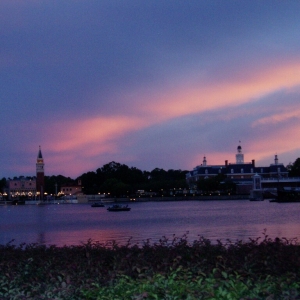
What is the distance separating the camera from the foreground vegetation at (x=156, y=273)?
8555mm

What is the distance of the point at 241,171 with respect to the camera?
616 ft

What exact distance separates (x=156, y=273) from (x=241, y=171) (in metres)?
180

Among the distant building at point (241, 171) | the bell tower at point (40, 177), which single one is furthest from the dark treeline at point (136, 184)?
the bell tower at point (40, 177)

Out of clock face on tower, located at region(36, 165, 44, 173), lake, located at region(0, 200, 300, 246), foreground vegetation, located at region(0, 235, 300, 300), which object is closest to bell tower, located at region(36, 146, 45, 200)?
clock face on tower, located at region(36, 165, 44, 173)

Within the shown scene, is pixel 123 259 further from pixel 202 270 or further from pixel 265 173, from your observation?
pixel 265 173

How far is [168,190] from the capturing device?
193500mm

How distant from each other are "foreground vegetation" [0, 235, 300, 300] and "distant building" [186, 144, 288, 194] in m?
169

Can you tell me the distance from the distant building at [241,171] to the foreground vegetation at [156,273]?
169067mm

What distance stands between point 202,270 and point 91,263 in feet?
7.05

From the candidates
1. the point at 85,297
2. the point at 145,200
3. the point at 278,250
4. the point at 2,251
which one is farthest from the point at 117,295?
the point at 145,200

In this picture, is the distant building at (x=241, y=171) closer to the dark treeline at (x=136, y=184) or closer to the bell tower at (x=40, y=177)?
→ the dark treeline at (x=136, y=184)

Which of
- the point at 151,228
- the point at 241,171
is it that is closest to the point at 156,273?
the point at 151,228

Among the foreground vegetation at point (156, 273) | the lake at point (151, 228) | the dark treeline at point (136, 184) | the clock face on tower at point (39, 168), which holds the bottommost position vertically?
the lake at point (151, 228)

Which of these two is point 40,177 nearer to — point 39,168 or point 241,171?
point 39,168
